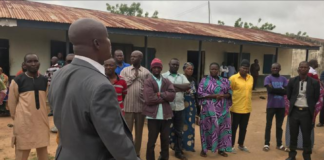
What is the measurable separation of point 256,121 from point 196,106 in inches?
136

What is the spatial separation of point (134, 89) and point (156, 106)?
1.79 ft

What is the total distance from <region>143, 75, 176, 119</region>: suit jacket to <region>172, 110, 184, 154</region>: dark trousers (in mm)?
409

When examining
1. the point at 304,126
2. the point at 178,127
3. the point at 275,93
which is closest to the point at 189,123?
the point at 178,127

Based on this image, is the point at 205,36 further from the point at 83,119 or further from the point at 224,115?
the point at 83,119

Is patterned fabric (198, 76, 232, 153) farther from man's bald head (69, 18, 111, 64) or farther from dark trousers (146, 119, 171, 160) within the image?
man's bald head (69, 18, 111, 64)

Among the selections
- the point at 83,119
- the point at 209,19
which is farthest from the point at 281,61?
the point at 209,19

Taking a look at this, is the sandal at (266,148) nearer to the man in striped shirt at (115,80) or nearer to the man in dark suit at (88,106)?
the man in striped shirt at (115,80)

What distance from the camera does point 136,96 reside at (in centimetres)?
393

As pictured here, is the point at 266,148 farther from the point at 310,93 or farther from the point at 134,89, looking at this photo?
the point at 134,89

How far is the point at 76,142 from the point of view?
123cm

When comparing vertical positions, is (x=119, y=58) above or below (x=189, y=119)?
above

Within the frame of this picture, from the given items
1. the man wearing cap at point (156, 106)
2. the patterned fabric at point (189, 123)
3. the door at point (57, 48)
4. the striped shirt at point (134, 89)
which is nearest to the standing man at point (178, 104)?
the patterned fabric at point (189, 123)

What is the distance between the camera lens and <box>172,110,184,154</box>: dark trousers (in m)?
4.06

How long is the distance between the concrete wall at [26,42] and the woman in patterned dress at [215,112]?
5.97 meters
